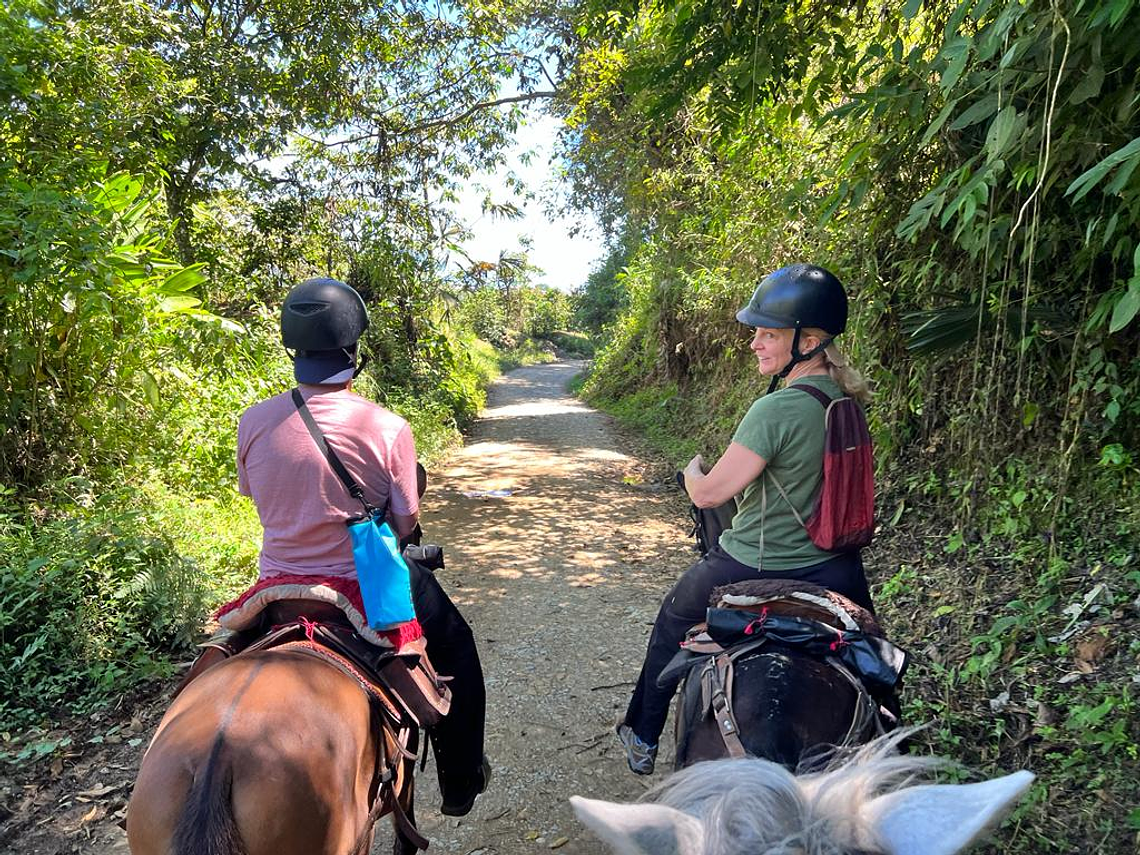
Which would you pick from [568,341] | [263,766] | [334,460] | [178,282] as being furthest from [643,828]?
[568,341]

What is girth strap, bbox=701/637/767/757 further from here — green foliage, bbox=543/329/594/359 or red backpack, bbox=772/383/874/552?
green foliage, bbox=543/329/594/359

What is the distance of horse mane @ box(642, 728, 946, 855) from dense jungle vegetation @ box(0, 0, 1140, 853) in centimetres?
149

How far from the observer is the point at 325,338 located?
7.76 feet

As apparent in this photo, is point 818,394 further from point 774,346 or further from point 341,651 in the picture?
point 341,651

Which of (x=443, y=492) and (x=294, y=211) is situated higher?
(x=294, y=211)

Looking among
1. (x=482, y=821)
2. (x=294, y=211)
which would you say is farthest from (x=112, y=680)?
(x=294, y=211)

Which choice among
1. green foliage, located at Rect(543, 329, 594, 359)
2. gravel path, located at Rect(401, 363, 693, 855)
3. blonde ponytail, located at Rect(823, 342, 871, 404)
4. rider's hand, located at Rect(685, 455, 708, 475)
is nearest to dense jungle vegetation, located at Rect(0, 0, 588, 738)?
gravel path, located at Rect(401, 363, 693, 855)

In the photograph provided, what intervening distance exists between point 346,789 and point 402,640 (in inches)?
21.8

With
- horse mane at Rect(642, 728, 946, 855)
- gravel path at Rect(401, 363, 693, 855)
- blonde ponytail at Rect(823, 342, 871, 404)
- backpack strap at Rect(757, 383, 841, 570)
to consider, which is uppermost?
blonde ponytail at Rect(823, 342, 871, 404)

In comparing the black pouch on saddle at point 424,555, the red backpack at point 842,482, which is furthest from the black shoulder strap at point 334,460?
the red backpack at point 842,482

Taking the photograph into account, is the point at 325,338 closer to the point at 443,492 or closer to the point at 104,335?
the point at 104,335

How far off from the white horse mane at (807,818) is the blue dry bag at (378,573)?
1246mm

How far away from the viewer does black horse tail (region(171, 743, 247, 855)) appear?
57.3 inches

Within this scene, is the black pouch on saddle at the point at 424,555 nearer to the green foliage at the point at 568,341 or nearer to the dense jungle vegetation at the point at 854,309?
the dense jungle vegetation at the point at 854,309
